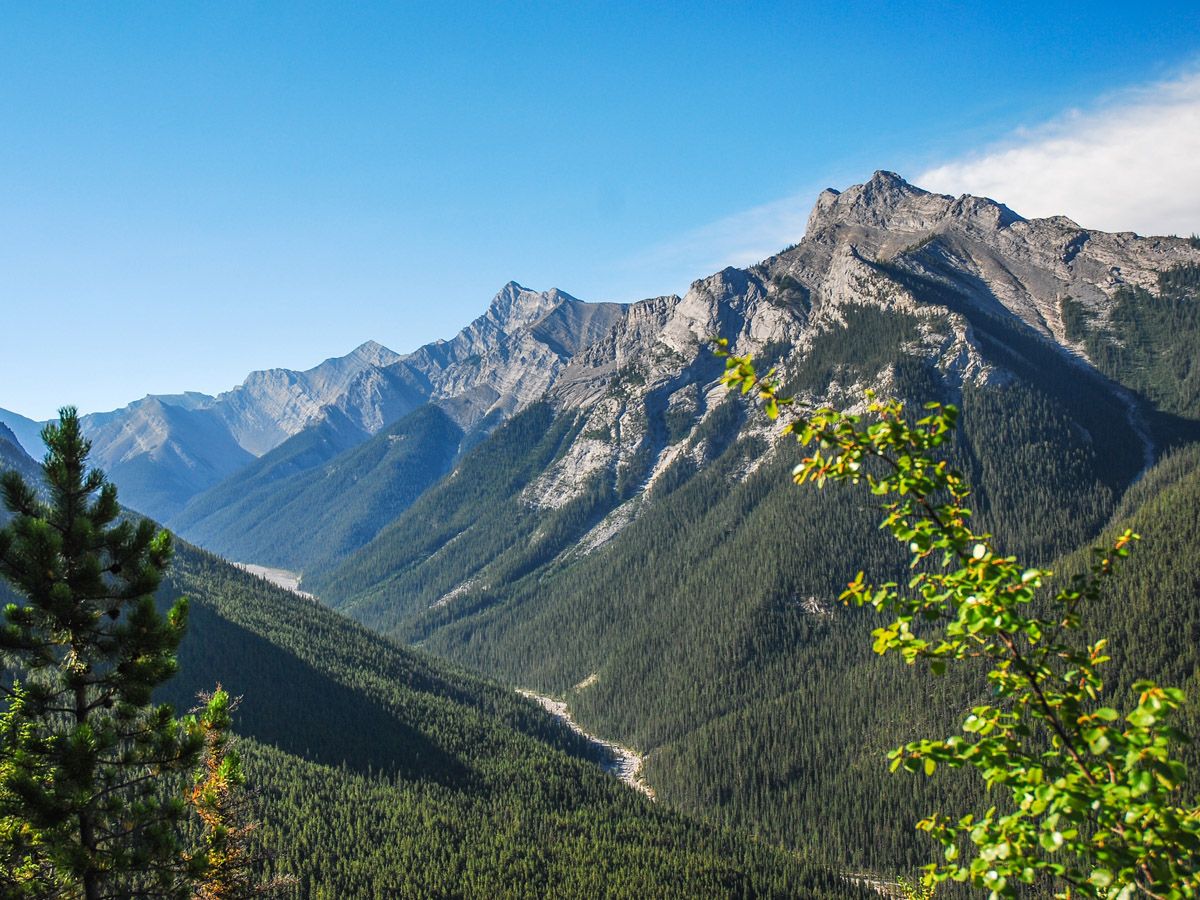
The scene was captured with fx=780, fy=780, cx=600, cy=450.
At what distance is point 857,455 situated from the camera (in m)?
8.61

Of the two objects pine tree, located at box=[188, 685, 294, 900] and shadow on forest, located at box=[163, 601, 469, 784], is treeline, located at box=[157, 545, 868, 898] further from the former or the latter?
pine tree, located at box=[188, 685, 294, 900]

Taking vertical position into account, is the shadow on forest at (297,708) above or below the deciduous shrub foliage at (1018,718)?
below

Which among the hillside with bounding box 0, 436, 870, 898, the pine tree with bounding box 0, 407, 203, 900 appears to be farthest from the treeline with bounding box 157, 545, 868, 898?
the pine tree with bounding box 0, 407, 203, 900

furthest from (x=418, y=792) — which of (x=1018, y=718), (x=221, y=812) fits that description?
(x=1018, y=718)

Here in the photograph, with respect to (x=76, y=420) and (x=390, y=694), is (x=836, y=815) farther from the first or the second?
(x=76, y=420)

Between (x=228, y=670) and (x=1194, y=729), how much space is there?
6588 inches

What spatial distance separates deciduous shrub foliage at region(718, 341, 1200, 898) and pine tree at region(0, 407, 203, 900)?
1629 centimetres

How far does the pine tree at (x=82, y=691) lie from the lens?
1747 cm

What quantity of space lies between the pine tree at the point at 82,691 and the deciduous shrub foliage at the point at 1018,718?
16293 millimetres

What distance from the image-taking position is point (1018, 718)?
8.47 meters

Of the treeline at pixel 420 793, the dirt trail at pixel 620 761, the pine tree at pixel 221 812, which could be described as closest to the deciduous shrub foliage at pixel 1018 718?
the pine tree at pixel 221 812

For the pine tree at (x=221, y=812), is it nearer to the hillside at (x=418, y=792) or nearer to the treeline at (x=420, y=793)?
the hillside at (x=418, y=792)

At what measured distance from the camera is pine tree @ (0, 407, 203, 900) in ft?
57.3

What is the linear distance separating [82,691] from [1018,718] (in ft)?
64.3
